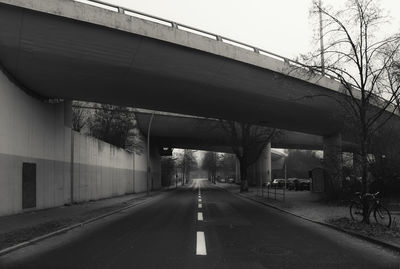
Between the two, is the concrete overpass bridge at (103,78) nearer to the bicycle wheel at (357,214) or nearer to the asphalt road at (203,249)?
the bicycle wheel at (357,214)

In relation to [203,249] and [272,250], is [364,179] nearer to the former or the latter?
[272,250]

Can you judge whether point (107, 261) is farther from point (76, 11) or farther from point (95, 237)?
point (76, 11)

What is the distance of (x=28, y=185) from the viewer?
1952 cm

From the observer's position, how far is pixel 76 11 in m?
14.6

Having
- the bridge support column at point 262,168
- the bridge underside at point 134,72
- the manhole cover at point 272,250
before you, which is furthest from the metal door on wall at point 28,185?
the bridge support column at point 262,168

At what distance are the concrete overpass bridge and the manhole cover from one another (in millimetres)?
8635

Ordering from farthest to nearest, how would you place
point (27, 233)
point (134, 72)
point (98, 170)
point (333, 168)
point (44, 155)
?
point (98, 170) < point (333, 168) < point (44, 155) < point (134, 72) < point (27, 233)

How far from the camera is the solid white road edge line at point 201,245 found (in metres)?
9.54

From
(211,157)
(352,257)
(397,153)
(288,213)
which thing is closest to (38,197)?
(288,213)

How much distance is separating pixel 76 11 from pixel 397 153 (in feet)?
59.9

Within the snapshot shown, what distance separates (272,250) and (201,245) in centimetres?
167

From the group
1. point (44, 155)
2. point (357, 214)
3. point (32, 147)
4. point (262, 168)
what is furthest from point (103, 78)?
point (262, 168)

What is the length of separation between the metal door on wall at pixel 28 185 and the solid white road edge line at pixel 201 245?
9.82 meters

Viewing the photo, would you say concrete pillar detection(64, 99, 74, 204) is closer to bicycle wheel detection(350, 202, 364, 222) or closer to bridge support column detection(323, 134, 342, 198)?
bridge support column detection(323, 134, 342, 198)
